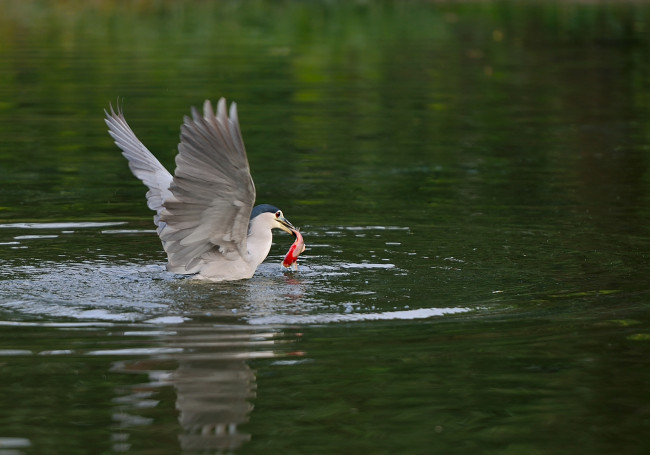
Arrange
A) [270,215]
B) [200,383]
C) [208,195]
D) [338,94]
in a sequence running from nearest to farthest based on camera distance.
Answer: [200,383], [208,195], [270,215], [338,94]

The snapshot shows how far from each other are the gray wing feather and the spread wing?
556mm

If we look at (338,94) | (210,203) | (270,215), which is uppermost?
(210,203)

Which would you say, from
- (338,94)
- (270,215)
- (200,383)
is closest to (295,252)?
(270,215)

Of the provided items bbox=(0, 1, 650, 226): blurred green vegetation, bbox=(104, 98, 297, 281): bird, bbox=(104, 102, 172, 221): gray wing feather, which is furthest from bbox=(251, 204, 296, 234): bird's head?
bbox=(0, 1, 650, 226): blurred green vegetation

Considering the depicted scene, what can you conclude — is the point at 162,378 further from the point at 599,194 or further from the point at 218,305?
the point at 599,194

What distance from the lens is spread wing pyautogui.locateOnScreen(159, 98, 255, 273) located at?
24.0 ft

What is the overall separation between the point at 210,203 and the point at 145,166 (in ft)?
5.58

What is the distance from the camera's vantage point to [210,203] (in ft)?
25.6

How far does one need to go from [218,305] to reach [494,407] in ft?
7.84

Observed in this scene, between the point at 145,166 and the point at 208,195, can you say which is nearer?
the point at 208,195

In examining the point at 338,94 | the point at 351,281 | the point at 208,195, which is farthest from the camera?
the point at 338,94

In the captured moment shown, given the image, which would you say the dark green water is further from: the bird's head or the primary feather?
the bird's head

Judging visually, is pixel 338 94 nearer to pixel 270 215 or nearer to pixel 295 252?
pixel 270 215

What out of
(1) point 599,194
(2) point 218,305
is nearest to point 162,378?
(2) point 218,305
